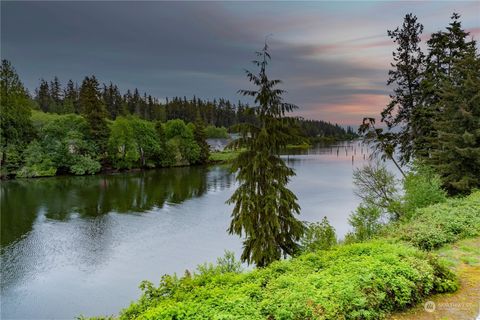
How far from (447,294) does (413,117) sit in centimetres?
2026

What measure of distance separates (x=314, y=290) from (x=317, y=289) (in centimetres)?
13

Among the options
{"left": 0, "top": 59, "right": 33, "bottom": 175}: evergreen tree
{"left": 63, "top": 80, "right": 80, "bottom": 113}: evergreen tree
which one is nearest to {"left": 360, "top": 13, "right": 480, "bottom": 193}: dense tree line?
{"left": 0, "top": 59, "right": 33, "bottom": 175}: evergreen tree

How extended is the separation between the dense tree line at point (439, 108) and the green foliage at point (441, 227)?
695 centimetres

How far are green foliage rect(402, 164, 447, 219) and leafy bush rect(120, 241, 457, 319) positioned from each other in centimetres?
1053

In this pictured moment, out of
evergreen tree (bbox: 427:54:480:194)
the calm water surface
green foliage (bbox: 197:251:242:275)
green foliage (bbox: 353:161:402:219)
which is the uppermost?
evergreen tree (bbox: 427:54:480:194)

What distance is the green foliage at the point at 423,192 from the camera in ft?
54.5

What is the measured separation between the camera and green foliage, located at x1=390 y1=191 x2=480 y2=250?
929cm

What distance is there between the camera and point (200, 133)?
2830 inches

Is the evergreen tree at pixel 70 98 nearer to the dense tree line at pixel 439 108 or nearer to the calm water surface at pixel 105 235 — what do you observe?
the calm water surface at pixel 105 235

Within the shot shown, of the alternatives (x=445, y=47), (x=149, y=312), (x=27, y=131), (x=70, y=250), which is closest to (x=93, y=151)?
(x=27, y=131)

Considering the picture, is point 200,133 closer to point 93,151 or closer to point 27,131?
point 93,151

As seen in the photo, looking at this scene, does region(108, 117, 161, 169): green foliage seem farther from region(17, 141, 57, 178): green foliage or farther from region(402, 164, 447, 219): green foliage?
region(402, 164, 447, 219): green foliage

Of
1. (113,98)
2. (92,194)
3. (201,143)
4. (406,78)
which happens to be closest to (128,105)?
(113,98)

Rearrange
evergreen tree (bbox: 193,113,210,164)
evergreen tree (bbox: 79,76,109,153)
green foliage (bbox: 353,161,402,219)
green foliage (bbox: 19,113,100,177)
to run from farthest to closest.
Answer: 1. evergreen tree (bbox: 193,113,210,164)
2. evergreen tree (bbox: 79,76,109,153)
3. green foliage (bbox: 19,113,100,177)
4. green foliage (bbox: 353,161,402,219)
